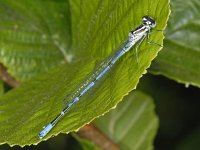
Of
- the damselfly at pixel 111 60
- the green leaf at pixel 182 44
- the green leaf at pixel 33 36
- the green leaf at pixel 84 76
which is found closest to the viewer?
the green leaf at pixel 84 76

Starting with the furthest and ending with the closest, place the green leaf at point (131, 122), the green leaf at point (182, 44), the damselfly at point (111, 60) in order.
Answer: the green leaf at point (131, 122) < the green leaf at point (182, 44) < the damselfly at point (111, 60)

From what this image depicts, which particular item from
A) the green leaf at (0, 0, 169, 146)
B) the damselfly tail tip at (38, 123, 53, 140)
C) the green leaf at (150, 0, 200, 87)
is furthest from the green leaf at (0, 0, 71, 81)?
the damselfly tail tip at (38, 123, 53, 140)

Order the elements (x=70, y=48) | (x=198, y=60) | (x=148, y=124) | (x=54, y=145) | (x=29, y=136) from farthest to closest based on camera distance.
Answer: (x=54, y=145) → (x=148, y=124) → (x=70, y=48) → (x=198, y=60) → (x=29, y=136)

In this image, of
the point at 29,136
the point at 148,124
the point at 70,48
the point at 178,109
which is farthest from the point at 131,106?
the point at 29,136

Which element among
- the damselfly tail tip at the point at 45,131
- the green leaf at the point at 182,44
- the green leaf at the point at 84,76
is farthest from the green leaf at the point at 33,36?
the damselfly tail tip at the point at 45,131

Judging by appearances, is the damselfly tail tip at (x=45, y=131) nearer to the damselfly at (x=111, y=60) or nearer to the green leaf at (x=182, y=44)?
the damselfly at (x=111, y=60)

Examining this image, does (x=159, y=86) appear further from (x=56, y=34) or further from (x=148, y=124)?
(x=56, y=34)
